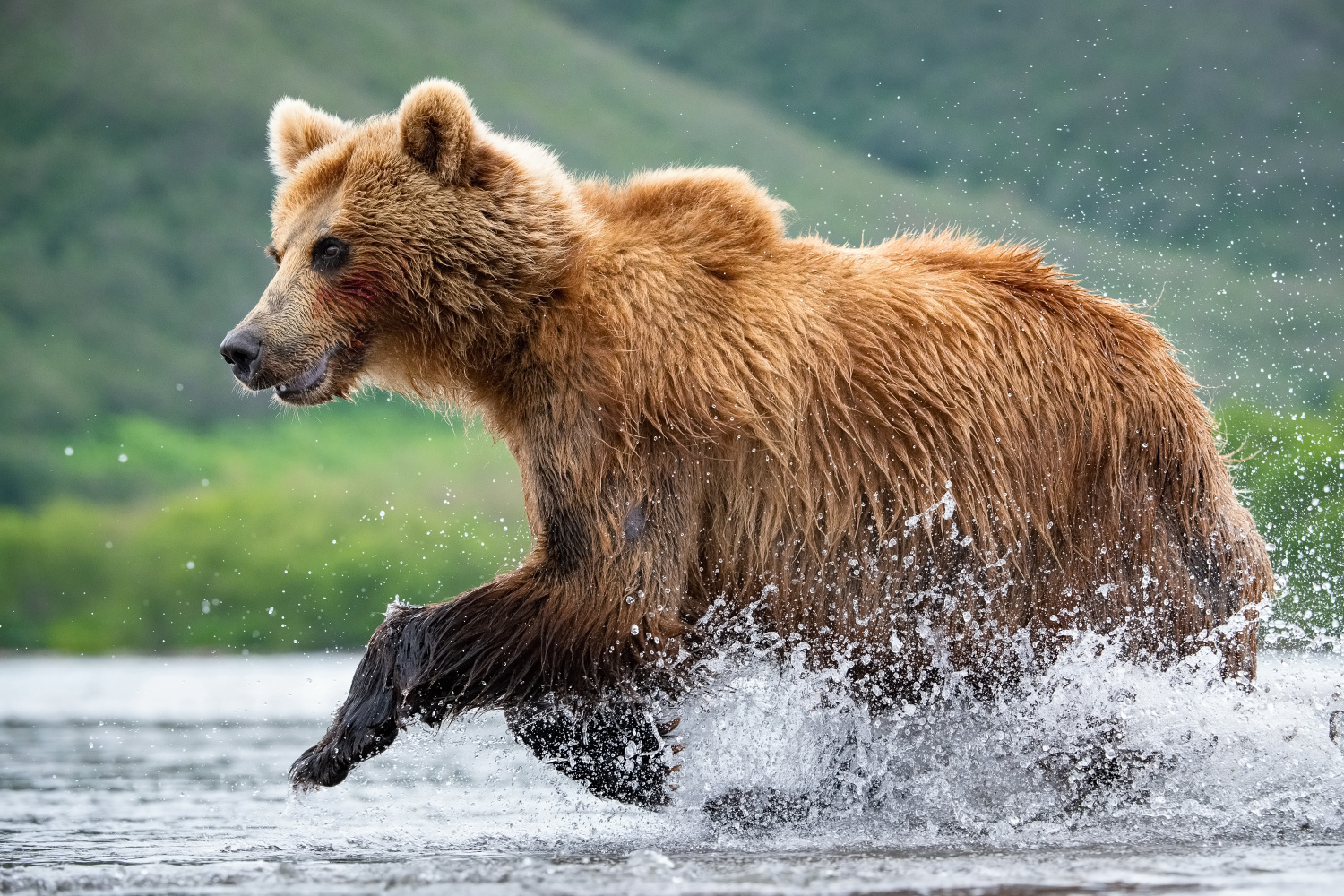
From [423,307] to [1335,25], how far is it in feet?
430

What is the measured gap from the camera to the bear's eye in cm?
592

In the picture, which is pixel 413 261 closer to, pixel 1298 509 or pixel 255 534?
pixel 1298 509

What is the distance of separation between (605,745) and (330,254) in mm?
2089

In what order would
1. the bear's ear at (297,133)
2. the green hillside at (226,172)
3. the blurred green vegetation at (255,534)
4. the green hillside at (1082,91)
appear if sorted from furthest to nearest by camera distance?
the green hillside at (1082,91), the green hillside at (226,172), the blurred green vegetation at (255,534), the bear's ear at (297,133)

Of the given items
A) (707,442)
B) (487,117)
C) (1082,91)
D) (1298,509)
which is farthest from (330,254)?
(1082,91)

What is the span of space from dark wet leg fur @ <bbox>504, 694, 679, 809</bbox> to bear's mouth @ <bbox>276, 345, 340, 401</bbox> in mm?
1392

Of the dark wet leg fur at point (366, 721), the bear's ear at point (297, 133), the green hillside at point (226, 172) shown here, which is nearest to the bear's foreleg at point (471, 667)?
the dark wet leg fur at point (366, 721)

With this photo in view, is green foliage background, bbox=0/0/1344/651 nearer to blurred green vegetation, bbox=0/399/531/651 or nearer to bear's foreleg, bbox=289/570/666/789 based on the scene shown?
blurred green vegetation, bbox=0/399/531/651

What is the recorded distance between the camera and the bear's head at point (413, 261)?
5.86 m

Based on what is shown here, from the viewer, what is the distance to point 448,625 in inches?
224

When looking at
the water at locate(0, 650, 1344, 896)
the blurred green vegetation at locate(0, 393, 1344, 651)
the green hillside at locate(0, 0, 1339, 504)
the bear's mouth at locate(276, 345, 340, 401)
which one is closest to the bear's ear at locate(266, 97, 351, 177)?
the bear's mouth at locate(276, 345, 340, 401)

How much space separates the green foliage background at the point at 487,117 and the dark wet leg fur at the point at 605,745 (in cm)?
3203

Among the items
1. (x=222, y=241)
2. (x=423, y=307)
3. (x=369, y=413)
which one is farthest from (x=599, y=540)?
(x=222, y=241)

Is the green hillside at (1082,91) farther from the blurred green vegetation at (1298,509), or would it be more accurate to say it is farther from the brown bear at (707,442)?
the brown bear at (707,442)
